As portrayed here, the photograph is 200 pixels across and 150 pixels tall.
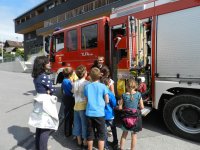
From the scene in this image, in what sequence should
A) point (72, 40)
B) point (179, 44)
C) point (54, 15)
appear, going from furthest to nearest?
point (54, 15), point (72, 40), point (179, 44)

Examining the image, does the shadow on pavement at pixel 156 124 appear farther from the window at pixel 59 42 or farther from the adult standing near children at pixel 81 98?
the window at pixel 59 42

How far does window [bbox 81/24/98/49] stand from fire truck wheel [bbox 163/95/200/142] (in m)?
2.83

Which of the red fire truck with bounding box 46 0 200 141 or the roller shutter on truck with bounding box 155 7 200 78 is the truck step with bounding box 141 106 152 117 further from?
the roller shutter on truck with bounding box 155 7 200 78

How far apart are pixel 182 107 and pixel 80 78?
7.04 ft

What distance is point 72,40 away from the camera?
7.36 meters

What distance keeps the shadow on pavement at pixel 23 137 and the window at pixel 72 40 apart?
3083 millimetres

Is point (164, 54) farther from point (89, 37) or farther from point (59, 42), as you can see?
point (59, 42)

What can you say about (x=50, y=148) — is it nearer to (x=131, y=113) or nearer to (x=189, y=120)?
(x=131, y=113)

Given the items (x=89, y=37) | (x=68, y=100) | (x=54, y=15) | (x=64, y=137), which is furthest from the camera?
(x=54, y=15)

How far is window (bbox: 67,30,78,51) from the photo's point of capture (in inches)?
285

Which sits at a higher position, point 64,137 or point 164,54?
point 164,54

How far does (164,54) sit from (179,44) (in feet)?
1.21

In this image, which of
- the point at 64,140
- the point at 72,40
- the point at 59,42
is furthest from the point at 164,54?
the point at 59,42

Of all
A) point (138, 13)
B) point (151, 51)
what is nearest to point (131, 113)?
point (151, 51)
